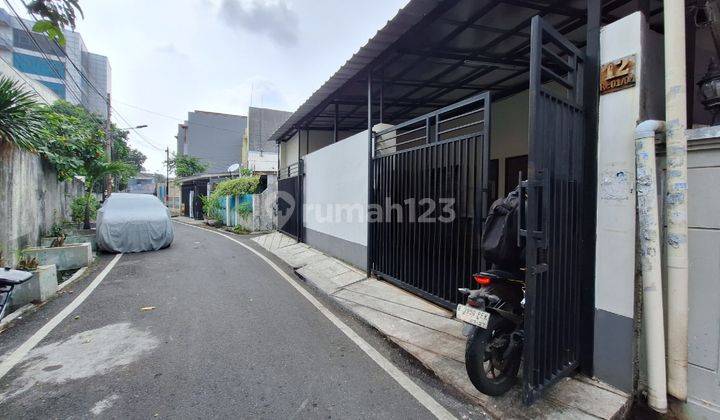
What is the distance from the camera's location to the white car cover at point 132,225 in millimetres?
9031

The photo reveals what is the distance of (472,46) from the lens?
5.66m

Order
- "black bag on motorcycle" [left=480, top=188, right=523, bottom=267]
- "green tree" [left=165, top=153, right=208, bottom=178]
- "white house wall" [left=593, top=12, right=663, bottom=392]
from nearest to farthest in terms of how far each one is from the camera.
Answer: "white house wall" [left=593, top=12, right=663, bottom=392] → "black bag on motorcycle" [left=480, top=188, right=523, bottom=267] → "green tree" [left=165, top=153, right=208, bottom=178]

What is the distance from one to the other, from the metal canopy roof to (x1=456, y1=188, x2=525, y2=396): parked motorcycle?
113 inches

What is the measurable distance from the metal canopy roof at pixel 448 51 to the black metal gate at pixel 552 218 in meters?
1.97

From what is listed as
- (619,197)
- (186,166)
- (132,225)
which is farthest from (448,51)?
(186,166)

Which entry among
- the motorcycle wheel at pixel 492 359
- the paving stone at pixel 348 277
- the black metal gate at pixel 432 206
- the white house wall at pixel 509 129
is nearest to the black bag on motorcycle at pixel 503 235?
the motorcycle wheel at pixel 492 359

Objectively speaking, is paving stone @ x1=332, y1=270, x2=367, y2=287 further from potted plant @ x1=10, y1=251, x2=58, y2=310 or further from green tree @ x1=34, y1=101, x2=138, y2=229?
green tree @ x1=34, y1=101, x2=138, y2=229

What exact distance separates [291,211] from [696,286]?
1062 cm

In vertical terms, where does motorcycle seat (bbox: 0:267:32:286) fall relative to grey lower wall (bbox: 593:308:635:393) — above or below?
above

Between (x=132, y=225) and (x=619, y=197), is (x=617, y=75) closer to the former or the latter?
(x=619, y=197)

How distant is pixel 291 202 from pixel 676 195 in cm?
1050

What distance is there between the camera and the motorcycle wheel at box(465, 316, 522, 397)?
103 inches

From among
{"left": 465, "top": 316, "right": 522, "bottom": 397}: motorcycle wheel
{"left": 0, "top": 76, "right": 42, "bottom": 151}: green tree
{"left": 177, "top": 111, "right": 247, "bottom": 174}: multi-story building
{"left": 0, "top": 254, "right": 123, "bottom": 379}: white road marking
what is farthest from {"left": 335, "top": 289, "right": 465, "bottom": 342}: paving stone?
{"left": 177, "top": 111, "right": 247, "bottom": 174}: multi-story building

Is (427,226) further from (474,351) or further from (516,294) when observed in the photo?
(474,351)
